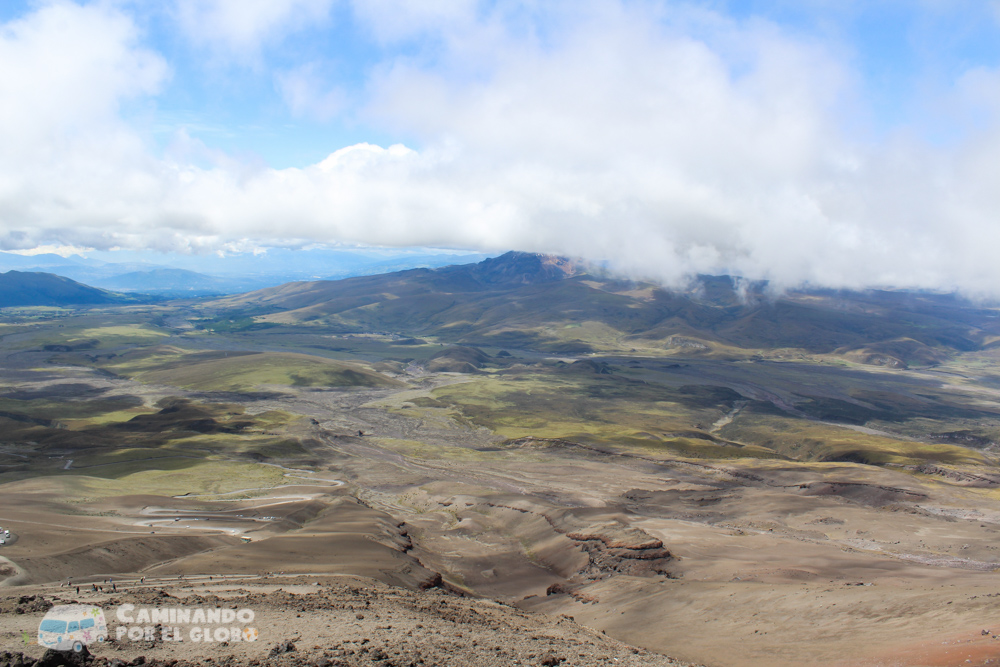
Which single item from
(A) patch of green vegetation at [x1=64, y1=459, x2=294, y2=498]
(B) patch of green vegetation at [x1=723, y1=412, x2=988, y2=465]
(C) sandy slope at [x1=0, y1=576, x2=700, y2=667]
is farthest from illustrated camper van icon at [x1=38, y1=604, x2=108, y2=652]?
(B) patch of green vegetation at [x1=723, y1=412, x2=988, y2=465]

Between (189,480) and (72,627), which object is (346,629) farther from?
(189,480)

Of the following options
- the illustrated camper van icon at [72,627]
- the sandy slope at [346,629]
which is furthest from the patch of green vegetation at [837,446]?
the illustrated camper van icon at [72,627]

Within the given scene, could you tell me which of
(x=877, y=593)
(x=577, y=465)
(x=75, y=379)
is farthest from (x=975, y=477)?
(x=75, y=379)

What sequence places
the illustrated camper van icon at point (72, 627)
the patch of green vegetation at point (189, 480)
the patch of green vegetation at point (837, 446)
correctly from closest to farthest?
the illustrated camper van icon at point (72, 627)
the patch of green vegetation at point (189, 480)
the patch of green vegetation at point (837, 446)

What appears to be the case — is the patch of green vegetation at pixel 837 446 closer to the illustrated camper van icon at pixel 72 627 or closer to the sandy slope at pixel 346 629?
the sandy slope at pixel 346 629

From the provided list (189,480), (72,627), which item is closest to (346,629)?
(72,627)

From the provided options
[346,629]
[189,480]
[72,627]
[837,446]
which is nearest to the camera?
[72,627]

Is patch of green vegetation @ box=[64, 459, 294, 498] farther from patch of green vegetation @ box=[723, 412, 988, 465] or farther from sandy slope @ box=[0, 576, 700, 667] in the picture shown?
patch of green vegetation @ box=[723, 412, 988, 465]

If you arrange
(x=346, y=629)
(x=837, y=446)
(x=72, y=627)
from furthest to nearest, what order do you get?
1. (x=837, y=446)
2. (x=346, y=629)
3. (x=72, y=627)
